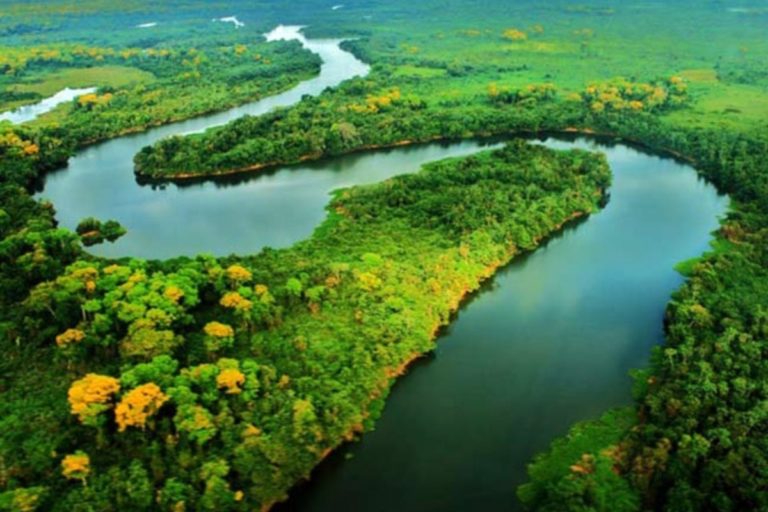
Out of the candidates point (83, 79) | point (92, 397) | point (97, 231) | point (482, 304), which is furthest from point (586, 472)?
point (83, 79)

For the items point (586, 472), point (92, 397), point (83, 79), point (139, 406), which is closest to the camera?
point (586, 472)

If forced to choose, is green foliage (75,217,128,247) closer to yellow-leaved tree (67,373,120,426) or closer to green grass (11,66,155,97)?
yellow-leaved tree (67,373,120,426)

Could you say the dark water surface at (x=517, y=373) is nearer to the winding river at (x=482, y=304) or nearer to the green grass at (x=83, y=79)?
the winding river at (x=482, y=304)

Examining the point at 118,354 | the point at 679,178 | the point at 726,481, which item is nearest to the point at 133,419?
the point at 118,354

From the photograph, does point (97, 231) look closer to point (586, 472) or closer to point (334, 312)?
point (334, 312)

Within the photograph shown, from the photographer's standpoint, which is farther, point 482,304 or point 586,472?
point 482,304

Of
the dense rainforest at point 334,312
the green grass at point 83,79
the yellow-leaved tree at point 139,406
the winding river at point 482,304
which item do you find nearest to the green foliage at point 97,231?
the dense rainforest at point 334,312

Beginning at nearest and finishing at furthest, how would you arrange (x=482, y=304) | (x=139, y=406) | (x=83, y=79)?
(x=139, y=406) → (x=482, y=304) → (x=83, y=79)
